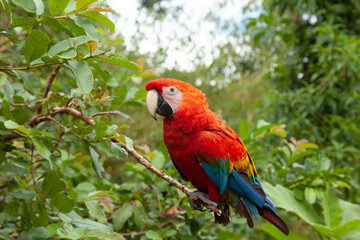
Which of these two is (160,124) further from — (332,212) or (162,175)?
(162,175)

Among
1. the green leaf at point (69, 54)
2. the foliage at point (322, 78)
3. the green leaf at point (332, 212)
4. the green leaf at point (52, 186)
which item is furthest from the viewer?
the foliage at point (322, 78)

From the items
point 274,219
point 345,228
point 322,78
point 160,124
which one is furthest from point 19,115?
point 322,78

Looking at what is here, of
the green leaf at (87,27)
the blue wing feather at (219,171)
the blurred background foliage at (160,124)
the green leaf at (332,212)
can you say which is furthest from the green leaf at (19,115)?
the green leaf at (332,212)

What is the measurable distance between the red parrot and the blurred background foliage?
150 millimetres

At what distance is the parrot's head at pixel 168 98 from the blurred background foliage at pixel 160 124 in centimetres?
13

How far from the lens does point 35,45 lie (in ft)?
2.47

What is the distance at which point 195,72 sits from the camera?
354 cm

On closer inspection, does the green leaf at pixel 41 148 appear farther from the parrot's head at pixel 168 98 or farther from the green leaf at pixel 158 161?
the green leaf at pixel 158 161

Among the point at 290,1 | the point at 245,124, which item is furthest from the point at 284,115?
the point at 245,124

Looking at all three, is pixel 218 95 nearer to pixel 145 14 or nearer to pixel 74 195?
Answer: pixel 145 14

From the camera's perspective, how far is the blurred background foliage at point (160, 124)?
86 centimetres

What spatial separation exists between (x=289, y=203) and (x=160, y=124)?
4.48 ft

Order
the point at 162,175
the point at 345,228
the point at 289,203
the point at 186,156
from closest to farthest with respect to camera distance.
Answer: the point at 162,175
the point at 186,156
the point at 289,203
the point at 345,228

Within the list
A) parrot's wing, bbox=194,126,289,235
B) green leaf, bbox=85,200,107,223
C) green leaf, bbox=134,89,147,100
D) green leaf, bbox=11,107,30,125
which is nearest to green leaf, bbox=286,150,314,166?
parrot's wing, bbox=194,126,289,235
